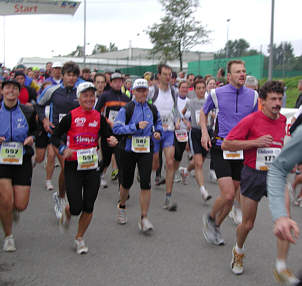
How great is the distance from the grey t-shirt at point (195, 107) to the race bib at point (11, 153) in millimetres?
3633

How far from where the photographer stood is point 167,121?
7297 mm

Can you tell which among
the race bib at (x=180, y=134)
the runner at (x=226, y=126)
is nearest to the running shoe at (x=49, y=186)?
the race bib at (x=180, y=134)

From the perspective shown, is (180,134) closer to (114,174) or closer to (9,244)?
(114,174)

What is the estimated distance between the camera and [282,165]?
2.35m

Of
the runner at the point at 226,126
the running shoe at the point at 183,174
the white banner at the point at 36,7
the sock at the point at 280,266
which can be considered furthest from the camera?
the white banner at the point at 36,7

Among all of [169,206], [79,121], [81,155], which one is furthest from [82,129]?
[169,206]

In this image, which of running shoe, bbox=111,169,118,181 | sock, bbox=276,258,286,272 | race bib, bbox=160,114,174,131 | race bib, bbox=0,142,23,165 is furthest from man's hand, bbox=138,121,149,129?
running shoe, bbox=111,169,118,181

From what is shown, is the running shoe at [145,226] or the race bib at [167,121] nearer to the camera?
the running shoe at [145,226]

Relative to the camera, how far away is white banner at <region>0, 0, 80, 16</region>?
84.7ft

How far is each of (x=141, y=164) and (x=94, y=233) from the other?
1063 mm

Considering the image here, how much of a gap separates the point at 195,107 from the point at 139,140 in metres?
2.57

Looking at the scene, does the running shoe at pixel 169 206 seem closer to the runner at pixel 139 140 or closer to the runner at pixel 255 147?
the runner at pixel 139 140

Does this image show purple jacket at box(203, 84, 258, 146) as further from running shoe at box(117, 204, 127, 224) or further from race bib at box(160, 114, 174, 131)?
race bib at box(160, 114, 174, 131)

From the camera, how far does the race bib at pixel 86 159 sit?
4973 mm
